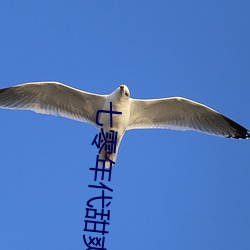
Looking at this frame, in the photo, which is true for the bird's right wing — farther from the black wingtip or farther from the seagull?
the black wingtip

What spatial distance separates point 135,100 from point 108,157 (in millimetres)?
853

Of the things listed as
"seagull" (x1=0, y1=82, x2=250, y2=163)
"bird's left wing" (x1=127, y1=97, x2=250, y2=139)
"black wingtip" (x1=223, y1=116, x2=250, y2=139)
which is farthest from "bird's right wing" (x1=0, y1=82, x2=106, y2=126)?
"black wingtip" (x1=223, y1=116, x2=250, y2=139)

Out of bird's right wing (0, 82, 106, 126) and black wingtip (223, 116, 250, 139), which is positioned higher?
black wingtip (223, 116, 250, 139)

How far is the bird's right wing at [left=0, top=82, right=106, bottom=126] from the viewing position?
6.68 m

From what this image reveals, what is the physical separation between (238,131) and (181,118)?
0.94 meters

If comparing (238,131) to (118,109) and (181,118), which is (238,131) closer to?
(181,118)

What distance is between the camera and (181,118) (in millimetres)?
7164

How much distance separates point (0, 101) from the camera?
22.4 ft

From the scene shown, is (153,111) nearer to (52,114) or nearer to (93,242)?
(52,114)

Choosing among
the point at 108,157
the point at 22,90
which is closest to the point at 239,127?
the point at 108,157

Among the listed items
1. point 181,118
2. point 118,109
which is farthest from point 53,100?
point 181,118

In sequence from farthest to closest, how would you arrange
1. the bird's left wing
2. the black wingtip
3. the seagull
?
the black wingtip → the bird's left wing → the seagull

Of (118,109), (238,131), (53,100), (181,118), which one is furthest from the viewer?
(238,131)

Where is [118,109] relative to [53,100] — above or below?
below
